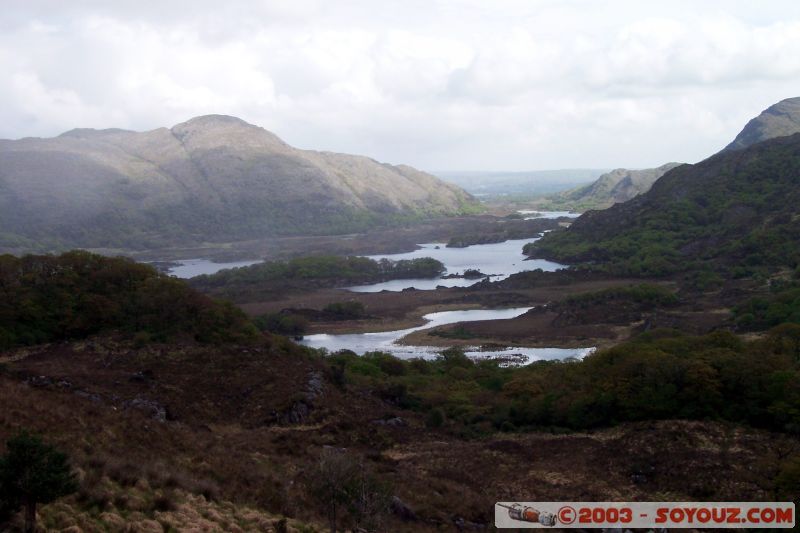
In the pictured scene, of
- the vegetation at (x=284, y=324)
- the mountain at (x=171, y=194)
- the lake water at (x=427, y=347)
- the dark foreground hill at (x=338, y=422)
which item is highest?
the mountain at (x=171, y=194)

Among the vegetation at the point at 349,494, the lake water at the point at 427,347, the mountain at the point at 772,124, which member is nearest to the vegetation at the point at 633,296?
the lake water at the point at 427,347

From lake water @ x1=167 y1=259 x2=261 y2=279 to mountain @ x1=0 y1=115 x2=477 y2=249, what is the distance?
649 inches

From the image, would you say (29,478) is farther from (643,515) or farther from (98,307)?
(98,307)

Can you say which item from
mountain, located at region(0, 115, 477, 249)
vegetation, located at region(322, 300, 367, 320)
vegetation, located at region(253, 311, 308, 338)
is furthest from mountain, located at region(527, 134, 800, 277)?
mountain, located at region(0, 115, 477, 249)

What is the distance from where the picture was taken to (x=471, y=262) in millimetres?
115938

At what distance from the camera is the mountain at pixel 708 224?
78.4 meters

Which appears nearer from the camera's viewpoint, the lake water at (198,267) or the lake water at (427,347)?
the lake water at (427,347)

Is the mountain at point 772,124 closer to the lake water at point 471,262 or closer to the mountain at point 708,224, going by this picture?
the mountain at point 708,224

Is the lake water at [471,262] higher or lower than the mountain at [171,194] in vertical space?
lower

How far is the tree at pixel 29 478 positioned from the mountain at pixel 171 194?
115804mm

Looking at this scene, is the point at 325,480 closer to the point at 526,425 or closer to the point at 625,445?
the point at 625,445

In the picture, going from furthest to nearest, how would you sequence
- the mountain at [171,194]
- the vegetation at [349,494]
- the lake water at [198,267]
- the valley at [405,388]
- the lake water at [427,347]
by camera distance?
the mountain at [171,194] → the lake water at [198,267] → the lake water at [427,347] → the valley at [405,388] → the vegetation at [349,494]

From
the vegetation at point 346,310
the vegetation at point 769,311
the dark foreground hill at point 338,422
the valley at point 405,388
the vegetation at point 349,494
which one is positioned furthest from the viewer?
the vegetation at point 346,310

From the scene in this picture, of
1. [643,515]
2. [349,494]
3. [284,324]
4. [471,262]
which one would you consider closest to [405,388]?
[349,494]
